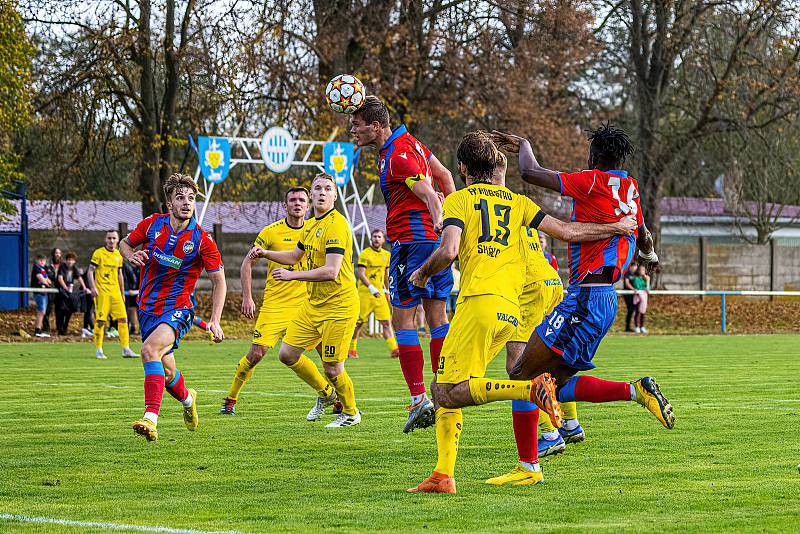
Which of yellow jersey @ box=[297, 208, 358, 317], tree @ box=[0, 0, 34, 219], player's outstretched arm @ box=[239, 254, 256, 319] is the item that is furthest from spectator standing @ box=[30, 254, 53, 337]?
yellow jersey @ box=[297, 208, 358, 317]

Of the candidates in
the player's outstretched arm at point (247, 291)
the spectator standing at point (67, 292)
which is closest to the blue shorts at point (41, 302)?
the spectator standing at point (67, 292)

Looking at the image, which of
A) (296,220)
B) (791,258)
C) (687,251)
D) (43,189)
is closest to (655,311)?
(687,251)

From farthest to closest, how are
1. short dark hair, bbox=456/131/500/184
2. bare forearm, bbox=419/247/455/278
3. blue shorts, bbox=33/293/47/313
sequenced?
1. blue shorts, bbox=33/293/47/313
2. short dark hair, bbox=456/131/500/184
3. bare forearm, bbox=419/247/455/278

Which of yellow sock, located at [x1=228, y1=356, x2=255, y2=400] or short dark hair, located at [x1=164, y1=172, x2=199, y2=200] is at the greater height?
short dark hair, located at [x1=164, y1=172, x2=199, y2=200]

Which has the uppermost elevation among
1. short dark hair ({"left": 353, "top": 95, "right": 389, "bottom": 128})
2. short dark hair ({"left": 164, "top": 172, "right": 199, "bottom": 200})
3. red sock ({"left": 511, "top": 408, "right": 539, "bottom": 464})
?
short dark hair ({"left": 353, "top": 95, "right": 389, "bottom": 128})

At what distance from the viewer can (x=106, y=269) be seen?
22.3 metres

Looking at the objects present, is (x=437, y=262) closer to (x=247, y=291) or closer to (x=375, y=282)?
(x=247, y=291)

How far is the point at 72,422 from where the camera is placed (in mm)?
11156

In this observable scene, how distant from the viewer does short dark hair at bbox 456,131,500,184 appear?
720 centimetres

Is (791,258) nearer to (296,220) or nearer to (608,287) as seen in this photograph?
(296,220)

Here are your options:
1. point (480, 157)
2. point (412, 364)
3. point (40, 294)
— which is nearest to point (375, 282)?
point (40, 294)

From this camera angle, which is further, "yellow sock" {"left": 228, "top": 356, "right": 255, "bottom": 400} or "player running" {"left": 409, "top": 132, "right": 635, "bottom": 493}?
"yellow sock" {"left": 228, "top": 356, "right": 255, "bottom": 400}

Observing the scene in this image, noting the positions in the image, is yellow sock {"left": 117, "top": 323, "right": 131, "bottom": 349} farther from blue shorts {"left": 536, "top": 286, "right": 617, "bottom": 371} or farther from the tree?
blue shorts {"left": 536, "top": 286, "right": 617, "bottom": 371}

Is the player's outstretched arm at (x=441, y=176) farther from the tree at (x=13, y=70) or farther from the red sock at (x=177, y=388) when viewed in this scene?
the tree at (x=13, y=70)
